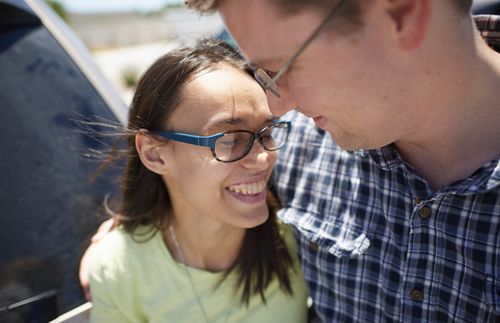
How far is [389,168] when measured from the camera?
5.11 ft

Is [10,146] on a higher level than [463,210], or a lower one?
higher

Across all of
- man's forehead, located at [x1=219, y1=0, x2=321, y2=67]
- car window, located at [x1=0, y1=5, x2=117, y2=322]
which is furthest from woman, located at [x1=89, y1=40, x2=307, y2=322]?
man's forehead, located at [x1=219, y1=0, x2=321, y2=67]

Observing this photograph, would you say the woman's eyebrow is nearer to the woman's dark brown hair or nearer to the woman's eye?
the woman's dark brown hair

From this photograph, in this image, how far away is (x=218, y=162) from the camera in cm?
164

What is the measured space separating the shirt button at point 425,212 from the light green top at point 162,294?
2.13ft

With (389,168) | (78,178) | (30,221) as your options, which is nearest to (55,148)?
(78,178)

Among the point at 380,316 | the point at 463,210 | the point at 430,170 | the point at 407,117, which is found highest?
the point at 407,117

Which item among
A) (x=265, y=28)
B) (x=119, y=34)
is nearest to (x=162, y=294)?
(x=265, y=28)

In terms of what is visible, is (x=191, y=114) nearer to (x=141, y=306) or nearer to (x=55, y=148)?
(x=55, y=148)

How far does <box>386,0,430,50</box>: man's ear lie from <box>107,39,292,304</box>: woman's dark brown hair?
2.22 feet

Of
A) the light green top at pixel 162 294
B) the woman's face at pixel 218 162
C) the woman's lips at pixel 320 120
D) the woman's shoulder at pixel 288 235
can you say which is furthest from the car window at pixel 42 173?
the woman's lips at pixel 320 120

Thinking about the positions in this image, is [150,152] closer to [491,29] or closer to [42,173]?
[42,173]

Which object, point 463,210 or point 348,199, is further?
point 348,199

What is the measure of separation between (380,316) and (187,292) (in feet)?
2.31
